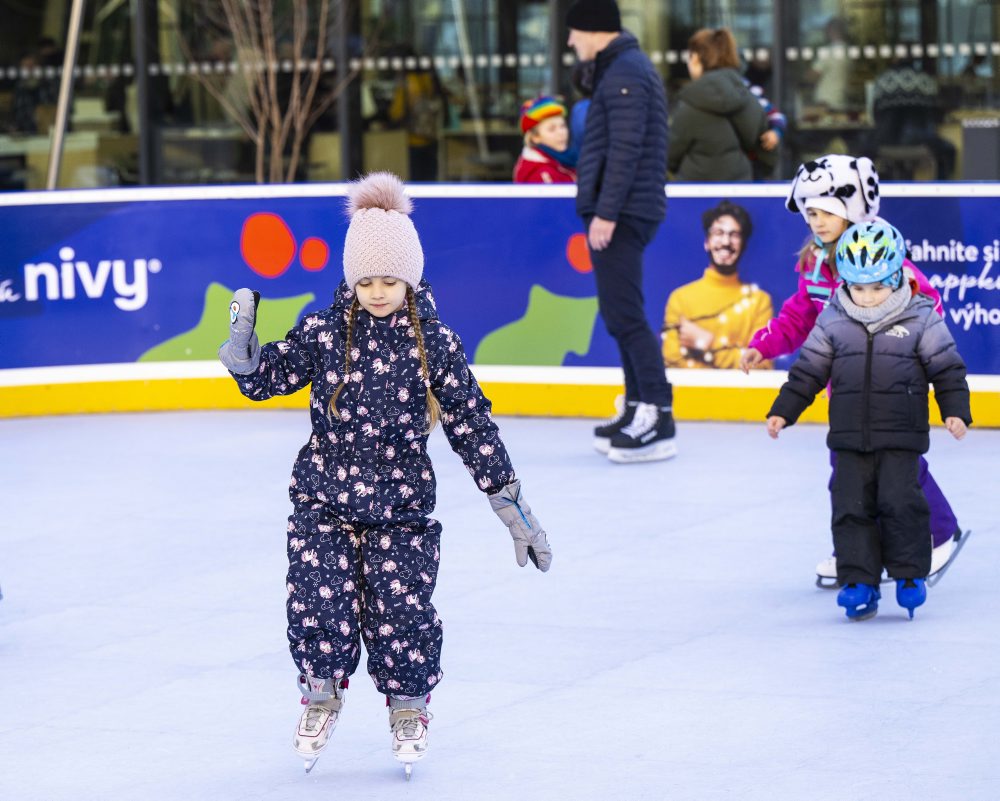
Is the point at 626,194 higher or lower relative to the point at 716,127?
lower

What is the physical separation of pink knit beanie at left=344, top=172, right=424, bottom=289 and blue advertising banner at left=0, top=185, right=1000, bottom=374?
5.08 m

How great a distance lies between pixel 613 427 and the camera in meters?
8.88

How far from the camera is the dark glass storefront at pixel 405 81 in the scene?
1332 cm

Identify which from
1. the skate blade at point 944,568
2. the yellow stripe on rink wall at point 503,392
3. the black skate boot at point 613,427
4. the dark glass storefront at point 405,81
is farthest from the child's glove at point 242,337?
the dark glass storefront at point 405,81

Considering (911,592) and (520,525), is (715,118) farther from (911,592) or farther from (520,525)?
(520,525)

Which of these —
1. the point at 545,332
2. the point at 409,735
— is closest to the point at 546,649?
the point at 409,735

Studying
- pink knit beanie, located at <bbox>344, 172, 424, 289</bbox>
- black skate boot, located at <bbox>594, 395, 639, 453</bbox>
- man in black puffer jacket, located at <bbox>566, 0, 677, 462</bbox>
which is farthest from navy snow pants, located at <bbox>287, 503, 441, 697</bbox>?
black skate boot, located at <bbox>594, 395, 639, 453</bbox>

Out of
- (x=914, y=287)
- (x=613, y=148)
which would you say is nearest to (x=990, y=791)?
(x=914, y=287)

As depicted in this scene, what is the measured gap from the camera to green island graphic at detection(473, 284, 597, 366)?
9.81m

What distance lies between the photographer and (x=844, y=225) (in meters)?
6.15

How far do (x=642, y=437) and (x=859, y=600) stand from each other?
2875mm

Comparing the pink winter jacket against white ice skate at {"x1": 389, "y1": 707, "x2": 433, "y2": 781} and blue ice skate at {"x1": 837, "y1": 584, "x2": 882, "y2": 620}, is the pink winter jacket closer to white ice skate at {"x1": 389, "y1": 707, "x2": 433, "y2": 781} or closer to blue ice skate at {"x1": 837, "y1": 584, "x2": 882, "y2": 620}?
blue ice skate at {"x1": 837, "y1": 584, "x2": 882, "y2": 620}

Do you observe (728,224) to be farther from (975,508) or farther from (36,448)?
(36,448)

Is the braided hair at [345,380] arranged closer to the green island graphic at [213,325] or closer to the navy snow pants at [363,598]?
the navy snow pants at [363,598]
